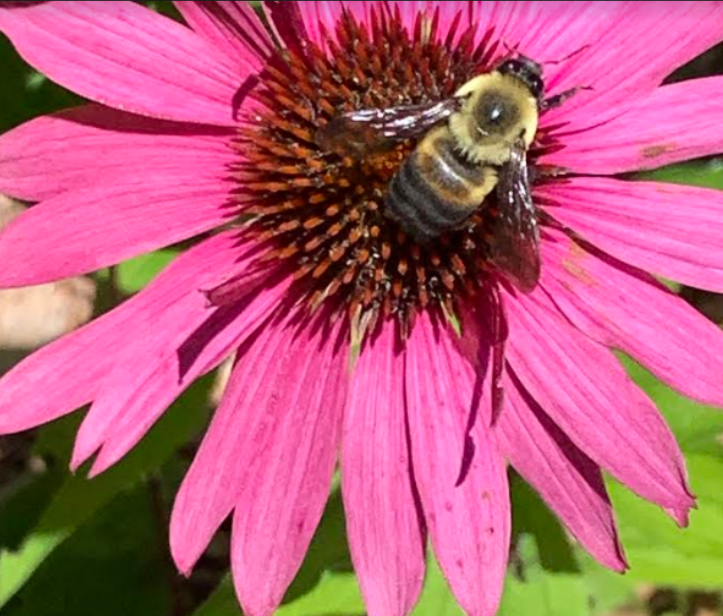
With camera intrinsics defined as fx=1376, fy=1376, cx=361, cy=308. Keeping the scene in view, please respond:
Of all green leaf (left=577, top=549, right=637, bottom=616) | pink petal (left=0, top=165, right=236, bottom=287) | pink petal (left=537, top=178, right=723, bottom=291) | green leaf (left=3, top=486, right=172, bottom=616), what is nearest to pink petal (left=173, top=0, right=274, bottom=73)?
pink petal (left=0, top=165, right=236, bottom=287)

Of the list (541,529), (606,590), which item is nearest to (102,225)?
(541,529)

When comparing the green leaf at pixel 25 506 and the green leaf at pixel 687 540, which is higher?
the green leaf at pixel 687 540

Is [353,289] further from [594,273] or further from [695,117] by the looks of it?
[695,117]

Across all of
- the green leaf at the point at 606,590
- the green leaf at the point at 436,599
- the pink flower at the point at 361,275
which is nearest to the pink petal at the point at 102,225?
the pink flower at the point at 361,275

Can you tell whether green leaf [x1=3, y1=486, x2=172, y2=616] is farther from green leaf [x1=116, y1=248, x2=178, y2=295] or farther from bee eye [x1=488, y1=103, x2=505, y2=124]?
bee eye [x1=488, y1=103, x2=505, y2=124]

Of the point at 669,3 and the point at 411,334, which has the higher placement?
the point at 669,3

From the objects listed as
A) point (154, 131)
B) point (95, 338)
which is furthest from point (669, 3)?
point (95, 338)

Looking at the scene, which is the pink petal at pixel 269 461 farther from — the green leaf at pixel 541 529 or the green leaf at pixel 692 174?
the green leaf at pixel 692 174
